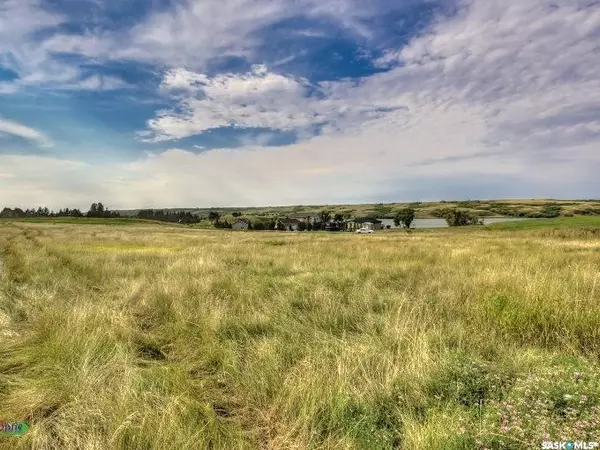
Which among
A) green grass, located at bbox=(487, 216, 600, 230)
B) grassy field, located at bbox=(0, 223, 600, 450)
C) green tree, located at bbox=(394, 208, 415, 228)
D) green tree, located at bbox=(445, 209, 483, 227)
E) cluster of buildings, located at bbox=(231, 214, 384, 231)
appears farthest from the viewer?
green tree, located at bbox=(394, 208, 415, 228)

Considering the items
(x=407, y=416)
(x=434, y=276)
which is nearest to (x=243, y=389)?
(x=407, y=416)

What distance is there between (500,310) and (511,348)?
1.60m

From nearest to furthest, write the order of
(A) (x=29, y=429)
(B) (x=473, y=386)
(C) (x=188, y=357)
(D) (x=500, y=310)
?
(A) (x=29, y=429) → (B) (x=473, y=386) → (C) (x=188, y=357) → (D) (x=500, y=310)

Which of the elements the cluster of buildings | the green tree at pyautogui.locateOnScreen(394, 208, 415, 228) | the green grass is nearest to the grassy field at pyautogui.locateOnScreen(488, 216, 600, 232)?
the green grass

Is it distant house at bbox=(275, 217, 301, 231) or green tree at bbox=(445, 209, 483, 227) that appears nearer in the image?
green tree at bbox=(445, 209, 483, 227)

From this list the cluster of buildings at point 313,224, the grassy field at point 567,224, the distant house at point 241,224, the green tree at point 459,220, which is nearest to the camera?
the grassy field at point 567,224

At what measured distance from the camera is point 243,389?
4223 mm

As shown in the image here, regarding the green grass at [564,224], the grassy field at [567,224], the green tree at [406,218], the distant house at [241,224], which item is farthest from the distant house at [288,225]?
the grassy field at [567,224]

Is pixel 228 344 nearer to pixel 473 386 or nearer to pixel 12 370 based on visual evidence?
pixel 12 370

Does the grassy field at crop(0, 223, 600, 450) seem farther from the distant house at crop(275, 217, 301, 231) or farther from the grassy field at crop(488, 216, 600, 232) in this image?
the distant house at crop(275, 217, 301, 231)

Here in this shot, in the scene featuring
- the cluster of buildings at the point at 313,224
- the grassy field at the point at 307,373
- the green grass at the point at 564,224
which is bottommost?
the cluster of buildings at the point at 313,224

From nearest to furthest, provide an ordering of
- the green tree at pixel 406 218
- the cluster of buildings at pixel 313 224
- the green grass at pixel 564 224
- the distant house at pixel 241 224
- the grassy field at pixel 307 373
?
the grassy field at pixel 307 373 < the green grass at pixel 564 224 < the distant house at pixel 241 224 < the cluster of buildings at pixel 313 224 < the green tree at pixel 406 218

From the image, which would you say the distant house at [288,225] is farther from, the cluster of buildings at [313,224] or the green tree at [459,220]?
the green tree at [459,220]

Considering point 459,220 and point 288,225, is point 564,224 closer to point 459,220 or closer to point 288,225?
point 459,220
